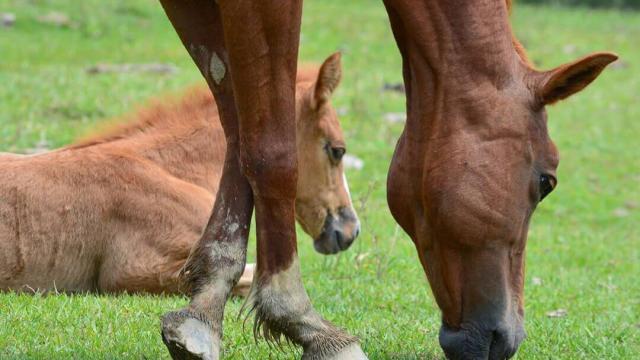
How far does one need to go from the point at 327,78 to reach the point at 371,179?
403 cm

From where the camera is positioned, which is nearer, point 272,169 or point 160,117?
point 272,169

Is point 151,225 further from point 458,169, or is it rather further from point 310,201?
point 458,169

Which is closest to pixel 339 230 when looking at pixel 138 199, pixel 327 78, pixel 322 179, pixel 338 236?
pixel 338 236

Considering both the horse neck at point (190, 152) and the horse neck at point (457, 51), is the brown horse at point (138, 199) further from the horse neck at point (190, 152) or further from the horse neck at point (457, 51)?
the horse neck at point (457, 51)

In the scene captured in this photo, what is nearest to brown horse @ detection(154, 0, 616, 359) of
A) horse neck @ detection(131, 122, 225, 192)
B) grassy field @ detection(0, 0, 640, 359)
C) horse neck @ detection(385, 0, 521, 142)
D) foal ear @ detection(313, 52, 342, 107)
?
horse neck @ detection(385, 0, 521, 142)

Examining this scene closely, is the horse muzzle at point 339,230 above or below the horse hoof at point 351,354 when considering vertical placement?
below

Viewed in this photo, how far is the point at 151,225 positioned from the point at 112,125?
90 centimetres

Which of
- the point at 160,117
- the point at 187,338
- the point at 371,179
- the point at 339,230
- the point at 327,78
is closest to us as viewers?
the point at 187,338

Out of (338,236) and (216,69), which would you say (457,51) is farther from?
(338,236)

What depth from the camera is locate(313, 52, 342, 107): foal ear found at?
21.6 feet

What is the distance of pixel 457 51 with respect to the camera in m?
4.07

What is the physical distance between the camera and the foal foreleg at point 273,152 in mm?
3898

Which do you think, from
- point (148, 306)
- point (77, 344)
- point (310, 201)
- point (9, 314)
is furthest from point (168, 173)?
point (77, 344)

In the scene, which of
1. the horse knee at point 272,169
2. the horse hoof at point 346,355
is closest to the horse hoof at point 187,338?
the horse hoof at point 346,355
